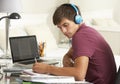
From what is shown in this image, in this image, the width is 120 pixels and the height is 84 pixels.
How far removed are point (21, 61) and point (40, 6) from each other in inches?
90.1

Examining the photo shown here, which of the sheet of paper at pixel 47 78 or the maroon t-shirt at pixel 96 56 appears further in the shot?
the maroon t-shirt at pixel 96 56

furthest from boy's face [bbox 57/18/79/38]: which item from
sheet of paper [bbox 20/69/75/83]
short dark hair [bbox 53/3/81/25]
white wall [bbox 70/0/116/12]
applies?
white wall [bbox 70/0/116/12]

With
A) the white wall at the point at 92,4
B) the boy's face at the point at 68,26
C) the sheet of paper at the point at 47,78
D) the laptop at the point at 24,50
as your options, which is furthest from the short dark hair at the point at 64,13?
the white wall at the point at 92,4

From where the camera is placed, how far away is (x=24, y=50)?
2.12m

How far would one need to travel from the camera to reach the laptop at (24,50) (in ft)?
6.70

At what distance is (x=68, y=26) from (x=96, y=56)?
0.82 feet

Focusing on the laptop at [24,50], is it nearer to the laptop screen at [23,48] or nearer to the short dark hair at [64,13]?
the laptop screen at [23,48]

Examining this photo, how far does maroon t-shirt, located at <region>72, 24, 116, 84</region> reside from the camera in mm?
1571

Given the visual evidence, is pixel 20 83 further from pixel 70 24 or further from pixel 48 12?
pixel 48 12

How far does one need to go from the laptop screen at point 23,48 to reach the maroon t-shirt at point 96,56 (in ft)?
2.00

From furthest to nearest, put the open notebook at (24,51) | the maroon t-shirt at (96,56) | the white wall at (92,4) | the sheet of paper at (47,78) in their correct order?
the white wall at (92,4) < the open notebook at (24,51) < the maroon t-shirt at (96,56) < the sheet of paper at (47,78)

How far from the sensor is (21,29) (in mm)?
3566

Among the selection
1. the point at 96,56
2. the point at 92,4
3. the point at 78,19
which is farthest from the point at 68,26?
the point at 92,4

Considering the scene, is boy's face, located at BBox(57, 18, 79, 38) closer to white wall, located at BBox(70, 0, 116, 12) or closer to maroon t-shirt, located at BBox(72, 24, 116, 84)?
maroon t-shirt, located at BBox(72, 24, 116, 84)
